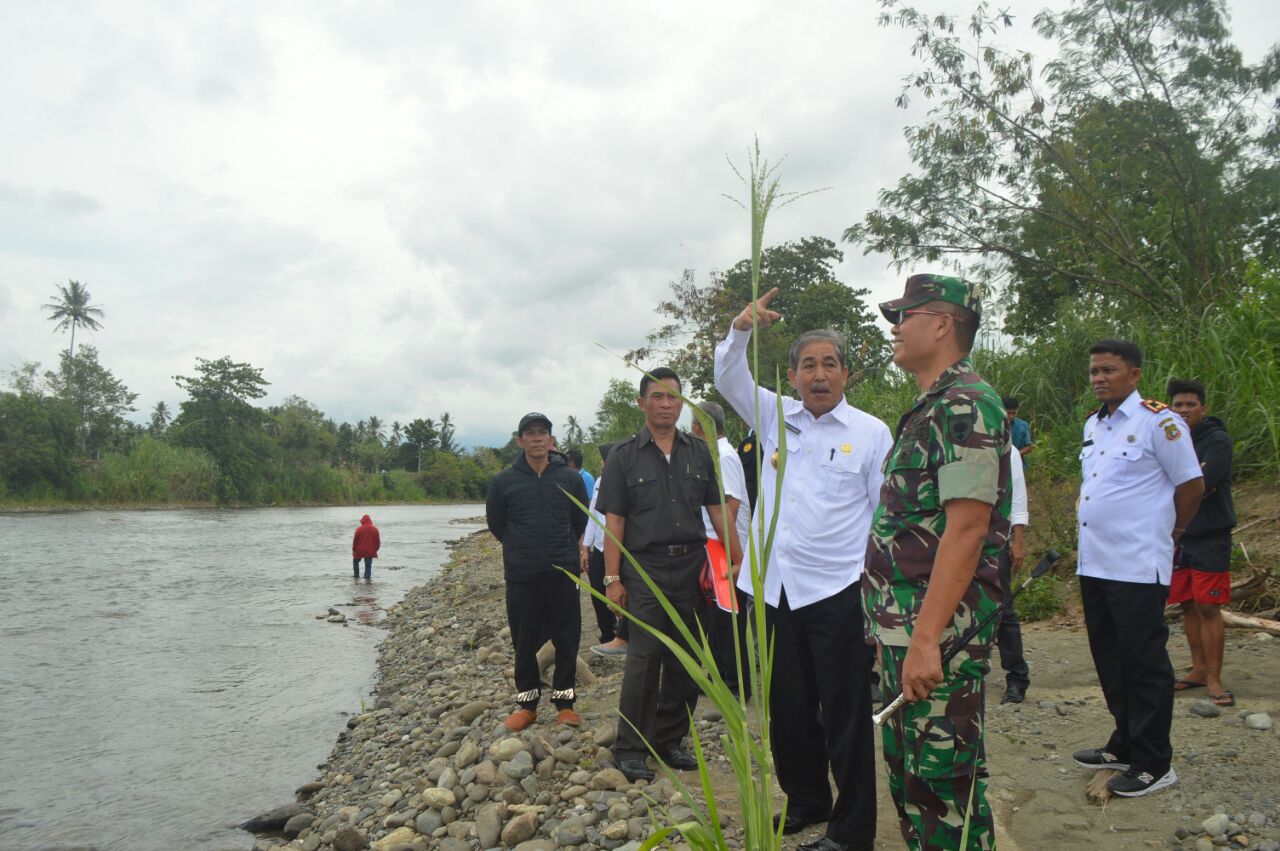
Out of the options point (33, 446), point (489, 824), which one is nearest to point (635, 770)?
point (489, 824)

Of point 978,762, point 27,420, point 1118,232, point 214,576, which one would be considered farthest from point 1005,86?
point 27,420

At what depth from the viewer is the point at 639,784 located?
13.2ft

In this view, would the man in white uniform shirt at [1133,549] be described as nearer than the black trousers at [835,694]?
No

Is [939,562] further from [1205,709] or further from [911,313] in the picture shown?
[1205,709]

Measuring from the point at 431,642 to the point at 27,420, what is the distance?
145 ft

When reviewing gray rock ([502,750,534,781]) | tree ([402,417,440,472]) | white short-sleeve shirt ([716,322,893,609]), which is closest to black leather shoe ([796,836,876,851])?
white short-sleeve shirt ([716,322,893,609])

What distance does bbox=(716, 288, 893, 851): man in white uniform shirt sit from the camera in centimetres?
304

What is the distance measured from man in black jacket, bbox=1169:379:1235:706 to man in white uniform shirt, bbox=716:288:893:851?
7.55 ft

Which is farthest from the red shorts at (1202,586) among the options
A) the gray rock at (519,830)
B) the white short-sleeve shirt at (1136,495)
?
the gray rock at (519,830)

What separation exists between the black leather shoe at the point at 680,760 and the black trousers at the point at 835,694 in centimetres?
104

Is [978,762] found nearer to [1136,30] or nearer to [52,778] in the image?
[52,778]

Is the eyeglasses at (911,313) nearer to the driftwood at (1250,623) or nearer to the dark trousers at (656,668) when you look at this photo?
the dark trousers at (656,668)

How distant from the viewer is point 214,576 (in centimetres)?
1922

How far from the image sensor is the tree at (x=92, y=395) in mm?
53203
